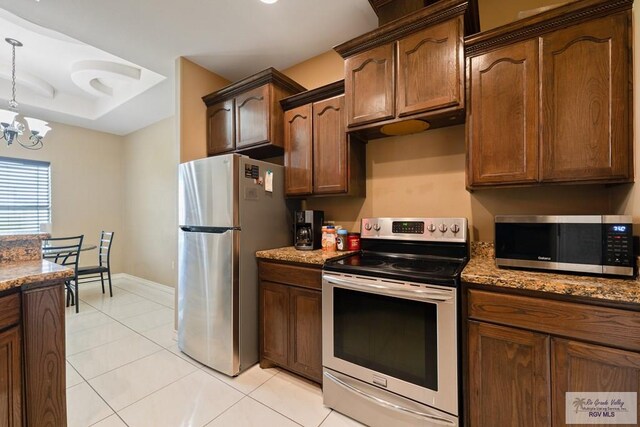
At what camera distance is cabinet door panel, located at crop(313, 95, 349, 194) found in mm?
2139

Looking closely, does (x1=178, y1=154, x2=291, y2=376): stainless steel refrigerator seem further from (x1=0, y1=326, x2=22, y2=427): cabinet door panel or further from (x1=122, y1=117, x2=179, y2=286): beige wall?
(x1=122, y1=117, x2=179, y2=286): beige wall

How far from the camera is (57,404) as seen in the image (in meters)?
1.26

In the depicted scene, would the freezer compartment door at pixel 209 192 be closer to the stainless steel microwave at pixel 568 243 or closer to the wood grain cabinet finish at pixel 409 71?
the wood grain cabinet finish at pixel 409 71

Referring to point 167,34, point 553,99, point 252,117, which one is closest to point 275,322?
point 252,117

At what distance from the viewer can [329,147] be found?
219 centimetres

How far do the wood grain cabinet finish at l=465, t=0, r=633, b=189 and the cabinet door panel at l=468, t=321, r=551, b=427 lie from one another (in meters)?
0.82

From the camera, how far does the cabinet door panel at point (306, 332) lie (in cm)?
181

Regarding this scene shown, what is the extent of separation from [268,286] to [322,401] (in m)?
0.85

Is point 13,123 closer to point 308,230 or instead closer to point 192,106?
point 192,106

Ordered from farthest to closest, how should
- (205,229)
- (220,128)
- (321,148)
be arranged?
(220,128), (321,148), (205,229)

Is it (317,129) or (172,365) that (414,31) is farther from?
(172,365)

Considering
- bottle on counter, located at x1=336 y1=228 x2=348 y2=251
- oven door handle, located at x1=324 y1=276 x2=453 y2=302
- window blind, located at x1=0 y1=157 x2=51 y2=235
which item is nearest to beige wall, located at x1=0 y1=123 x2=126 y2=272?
window blind, located at x1=0 y1=157 x2=51 y2=235

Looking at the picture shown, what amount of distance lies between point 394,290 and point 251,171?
4.47 ft

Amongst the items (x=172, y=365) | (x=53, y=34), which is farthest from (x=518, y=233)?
(x=53, y=34)
